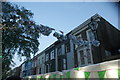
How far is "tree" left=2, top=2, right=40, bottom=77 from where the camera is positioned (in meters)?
3.15

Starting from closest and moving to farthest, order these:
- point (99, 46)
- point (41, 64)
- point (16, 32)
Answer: point (16, 32), point (99, 46), point (41, 64)

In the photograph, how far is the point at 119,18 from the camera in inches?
69.7

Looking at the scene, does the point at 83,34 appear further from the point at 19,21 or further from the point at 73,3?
the point at 73,3

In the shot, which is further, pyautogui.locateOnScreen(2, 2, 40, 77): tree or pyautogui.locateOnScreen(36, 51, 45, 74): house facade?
pyautogui.locateOnScreen(36, 51, 45, 74): house facade

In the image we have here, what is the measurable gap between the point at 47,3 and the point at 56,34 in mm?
1471

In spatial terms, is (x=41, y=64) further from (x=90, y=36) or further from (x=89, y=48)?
(x=90, y=36)

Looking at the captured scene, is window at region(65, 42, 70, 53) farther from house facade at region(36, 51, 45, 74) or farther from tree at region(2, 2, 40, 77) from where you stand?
house facade at region(36, 51, 45, 74)

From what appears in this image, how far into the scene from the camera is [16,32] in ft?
13.8

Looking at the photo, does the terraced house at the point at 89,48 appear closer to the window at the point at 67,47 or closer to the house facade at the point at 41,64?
A: the window at the point at 67,47

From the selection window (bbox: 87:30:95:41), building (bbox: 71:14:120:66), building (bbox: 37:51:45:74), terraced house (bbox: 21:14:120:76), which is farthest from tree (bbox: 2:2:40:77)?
building (bbox: 37:51:45:74)

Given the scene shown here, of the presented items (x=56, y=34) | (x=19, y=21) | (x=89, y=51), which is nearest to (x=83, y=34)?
(x=89, y=51)

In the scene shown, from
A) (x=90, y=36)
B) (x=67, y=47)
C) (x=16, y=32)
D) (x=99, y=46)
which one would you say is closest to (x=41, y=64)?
(x=67, y=47)

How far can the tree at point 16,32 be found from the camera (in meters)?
3.15

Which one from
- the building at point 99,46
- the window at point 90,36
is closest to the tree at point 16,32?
the building at point 99,46
